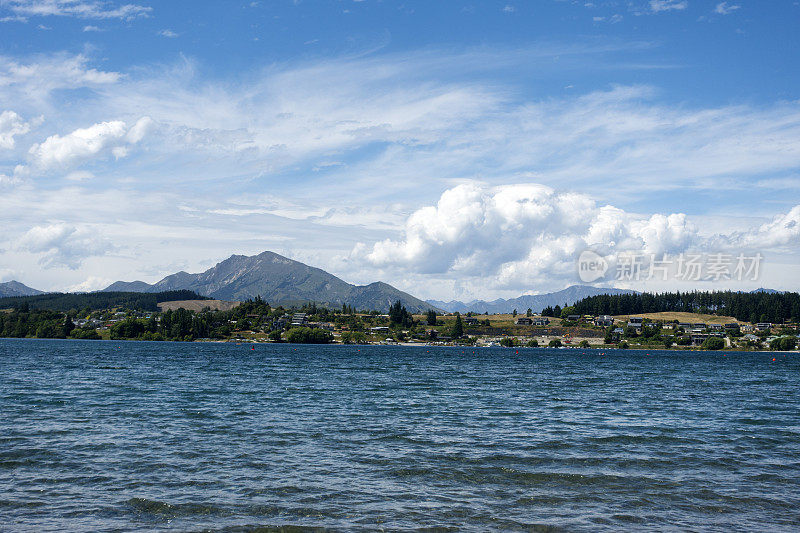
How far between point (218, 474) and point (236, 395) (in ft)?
103

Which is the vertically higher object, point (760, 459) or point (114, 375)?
point (760, 459)

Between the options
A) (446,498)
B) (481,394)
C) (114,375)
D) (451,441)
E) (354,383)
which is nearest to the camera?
(446,498)

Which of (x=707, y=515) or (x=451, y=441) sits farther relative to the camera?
(x=451, y=441)

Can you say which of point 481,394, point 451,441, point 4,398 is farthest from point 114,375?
point 451,441

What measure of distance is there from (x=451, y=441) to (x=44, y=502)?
18460 mm

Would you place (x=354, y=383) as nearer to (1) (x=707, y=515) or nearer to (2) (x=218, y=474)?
(2) (x=218, y=474)

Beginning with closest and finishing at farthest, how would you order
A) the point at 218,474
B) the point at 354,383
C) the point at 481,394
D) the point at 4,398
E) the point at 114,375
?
the point at 218,474 → the point at 4,398 → the point at 481,394 → the point at 354,383 → the point at 114,375

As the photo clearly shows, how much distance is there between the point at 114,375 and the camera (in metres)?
74.8

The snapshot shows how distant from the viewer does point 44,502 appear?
19.3 m

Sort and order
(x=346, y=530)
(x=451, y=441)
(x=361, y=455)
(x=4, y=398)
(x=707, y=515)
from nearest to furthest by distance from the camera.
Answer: (x=346, y=530), (x=707, y=515), (x=361, y=455), (x=451, y=441), (x=4, y=398)

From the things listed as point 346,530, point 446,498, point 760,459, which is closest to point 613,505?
point 446,498

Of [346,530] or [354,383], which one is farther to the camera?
[354,383]

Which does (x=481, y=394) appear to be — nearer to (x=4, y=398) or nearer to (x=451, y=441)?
(x=451, y=441)

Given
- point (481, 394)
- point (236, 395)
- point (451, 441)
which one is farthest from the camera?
point (481, 394)
